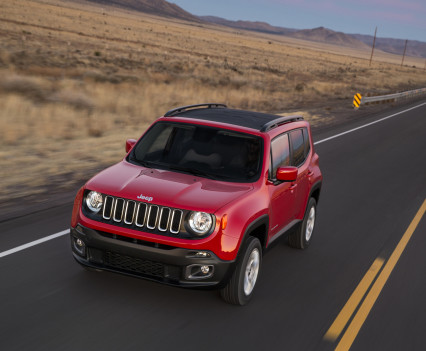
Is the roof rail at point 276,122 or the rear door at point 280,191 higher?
the roof rail at point 276,122

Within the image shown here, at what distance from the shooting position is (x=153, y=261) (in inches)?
196

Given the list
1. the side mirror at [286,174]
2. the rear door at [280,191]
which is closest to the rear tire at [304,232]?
the rear door at [280,191]

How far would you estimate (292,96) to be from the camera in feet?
112

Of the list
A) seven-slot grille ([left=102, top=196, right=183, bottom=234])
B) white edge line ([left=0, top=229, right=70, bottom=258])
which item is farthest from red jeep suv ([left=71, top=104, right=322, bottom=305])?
white edge line ([left=0, top=229, right=70, bottom=258])

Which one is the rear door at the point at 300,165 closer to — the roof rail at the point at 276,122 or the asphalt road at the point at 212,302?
the roof rail at the point at 276,122

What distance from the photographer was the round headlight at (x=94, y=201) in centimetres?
528

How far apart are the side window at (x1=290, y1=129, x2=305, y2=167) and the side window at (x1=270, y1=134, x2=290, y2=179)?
0.73 feet

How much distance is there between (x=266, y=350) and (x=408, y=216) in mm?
6029

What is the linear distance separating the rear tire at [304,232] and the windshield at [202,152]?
66.8 inches

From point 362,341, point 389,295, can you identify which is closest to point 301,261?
point 389,295

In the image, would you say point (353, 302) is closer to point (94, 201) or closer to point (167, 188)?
point (167, 188)

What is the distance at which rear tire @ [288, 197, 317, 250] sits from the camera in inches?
294

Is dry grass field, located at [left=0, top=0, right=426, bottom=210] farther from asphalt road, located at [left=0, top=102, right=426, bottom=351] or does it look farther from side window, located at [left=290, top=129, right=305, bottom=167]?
side window, located at [left=290, top=129, right=305, bottom=167]

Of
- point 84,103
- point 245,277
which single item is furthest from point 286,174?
point 84,103
